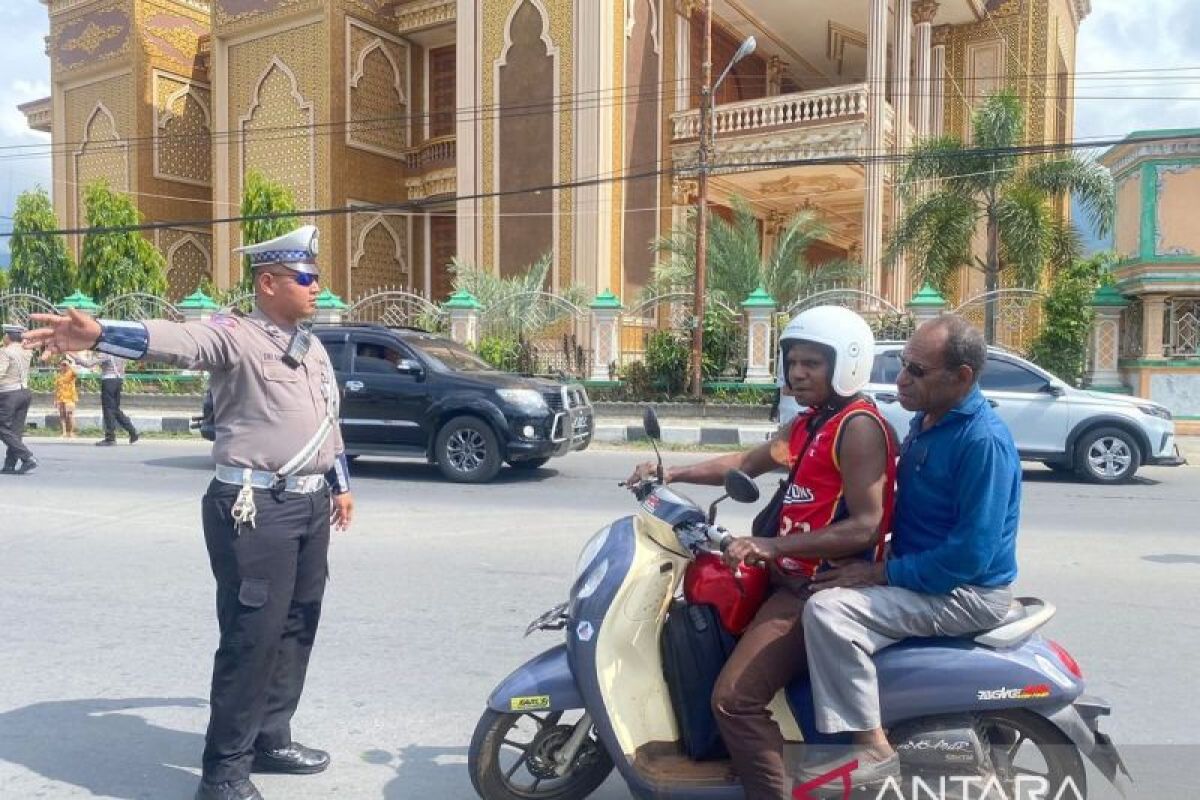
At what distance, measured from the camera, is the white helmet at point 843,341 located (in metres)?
2.81

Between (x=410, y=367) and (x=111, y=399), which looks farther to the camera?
(x=111, y=399)

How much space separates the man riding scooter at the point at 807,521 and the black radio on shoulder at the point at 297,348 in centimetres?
155

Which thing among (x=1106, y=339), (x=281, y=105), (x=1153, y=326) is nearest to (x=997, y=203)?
(x=1106, y=339)

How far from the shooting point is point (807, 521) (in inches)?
111

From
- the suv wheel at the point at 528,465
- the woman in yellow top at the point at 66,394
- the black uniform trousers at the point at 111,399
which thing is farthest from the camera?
the woman in yellow top at the point at 66,394

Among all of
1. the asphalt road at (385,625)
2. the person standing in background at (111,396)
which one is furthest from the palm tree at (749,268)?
the person standing in background at (111,396)

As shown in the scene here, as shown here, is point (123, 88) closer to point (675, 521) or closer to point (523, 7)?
point (523, 7)

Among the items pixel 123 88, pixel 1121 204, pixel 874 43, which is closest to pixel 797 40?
pixel 874 43

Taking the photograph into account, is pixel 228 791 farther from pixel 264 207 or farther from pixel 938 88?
pixel 938 88

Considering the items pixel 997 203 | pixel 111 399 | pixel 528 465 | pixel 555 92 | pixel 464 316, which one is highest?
pixel 555 92

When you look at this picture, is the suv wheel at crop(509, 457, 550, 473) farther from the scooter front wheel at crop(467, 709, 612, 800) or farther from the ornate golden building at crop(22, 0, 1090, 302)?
the ornate golden building at crop(22, 0, 1090, 302)

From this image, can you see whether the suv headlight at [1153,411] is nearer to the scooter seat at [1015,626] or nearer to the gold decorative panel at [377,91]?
the scooter seat at [1015,626]

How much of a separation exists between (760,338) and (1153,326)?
6.02 m

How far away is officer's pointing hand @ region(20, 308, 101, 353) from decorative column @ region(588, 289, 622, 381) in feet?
50.5
